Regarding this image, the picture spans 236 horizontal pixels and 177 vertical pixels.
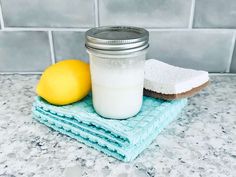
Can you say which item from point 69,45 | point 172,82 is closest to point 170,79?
point 172,82

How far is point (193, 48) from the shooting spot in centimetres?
65

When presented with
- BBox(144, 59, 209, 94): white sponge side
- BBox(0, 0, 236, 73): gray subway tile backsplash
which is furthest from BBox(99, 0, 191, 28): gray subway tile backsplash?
BBox(144, 59, 209, 94): white sponge side

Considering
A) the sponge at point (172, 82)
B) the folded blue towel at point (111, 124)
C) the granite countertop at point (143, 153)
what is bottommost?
the granite countertop at point (143, 153)

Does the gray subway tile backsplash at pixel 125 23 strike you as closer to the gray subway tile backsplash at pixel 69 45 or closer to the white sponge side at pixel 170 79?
the gray subway tile backsplash at pixel 69 45

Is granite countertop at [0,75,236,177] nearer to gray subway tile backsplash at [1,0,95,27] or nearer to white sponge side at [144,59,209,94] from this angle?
white sponge side at [144,59,209,94]

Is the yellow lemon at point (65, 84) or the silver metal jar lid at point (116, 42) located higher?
the silver metal jar lid at point (116, 42)

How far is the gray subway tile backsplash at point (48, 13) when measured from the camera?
0.61 meters

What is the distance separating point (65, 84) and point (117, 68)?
10cm

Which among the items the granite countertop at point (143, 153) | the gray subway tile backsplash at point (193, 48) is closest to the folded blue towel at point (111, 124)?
the granite countertop at point (143, 153)

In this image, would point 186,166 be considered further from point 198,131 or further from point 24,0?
point 24,0

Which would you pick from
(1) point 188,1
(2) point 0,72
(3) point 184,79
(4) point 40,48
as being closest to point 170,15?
(1) point 188,1

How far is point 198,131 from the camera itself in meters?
0.48

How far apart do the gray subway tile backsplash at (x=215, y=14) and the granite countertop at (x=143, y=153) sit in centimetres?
19

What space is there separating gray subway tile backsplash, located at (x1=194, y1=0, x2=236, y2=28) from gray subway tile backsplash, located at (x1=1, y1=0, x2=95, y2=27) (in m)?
0.24
